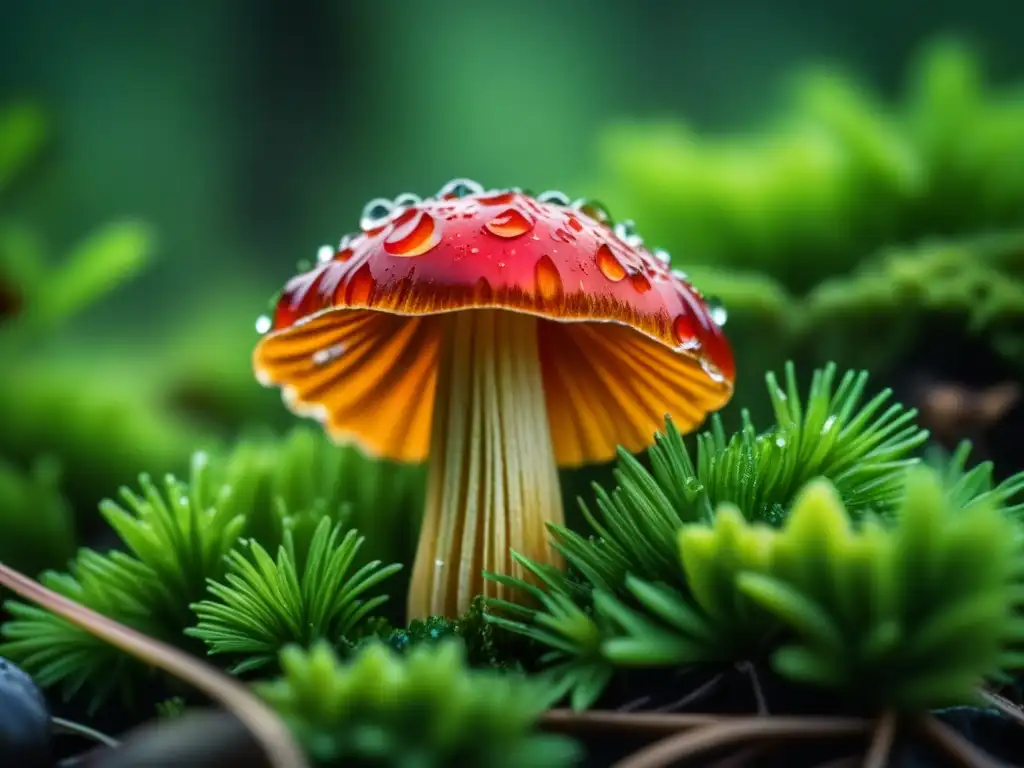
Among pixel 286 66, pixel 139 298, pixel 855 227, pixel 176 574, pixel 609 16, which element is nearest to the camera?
pixel 176 574

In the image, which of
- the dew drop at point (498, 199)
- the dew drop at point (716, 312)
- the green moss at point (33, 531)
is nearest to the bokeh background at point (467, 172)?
the green moss at point (33, 531)

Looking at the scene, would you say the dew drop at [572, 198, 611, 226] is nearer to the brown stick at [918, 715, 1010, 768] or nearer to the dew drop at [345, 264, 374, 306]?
the dew drop at [345, 264, 374, 306]

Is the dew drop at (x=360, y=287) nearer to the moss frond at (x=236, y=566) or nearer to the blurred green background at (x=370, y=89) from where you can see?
the moss frond at (x=236, y=566)

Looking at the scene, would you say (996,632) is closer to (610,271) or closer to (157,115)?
(610,271)

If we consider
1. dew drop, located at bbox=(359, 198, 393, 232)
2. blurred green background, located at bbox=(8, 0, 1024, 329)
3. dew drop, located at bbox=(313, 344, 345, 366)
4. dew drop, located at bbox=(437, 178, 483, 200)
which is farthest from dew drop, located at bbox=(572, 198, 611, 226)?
blurred green background, located at bbox=(8, 0, 1024, 329)

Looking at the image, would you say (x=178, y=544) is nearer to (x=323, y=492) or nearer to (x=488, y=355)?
(x=323, y=492)

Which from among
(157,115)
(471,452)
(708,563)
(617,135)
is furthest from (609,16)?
(708,563)

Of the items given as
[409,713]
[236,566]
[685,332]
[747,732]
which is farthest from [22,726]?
[685,332]
